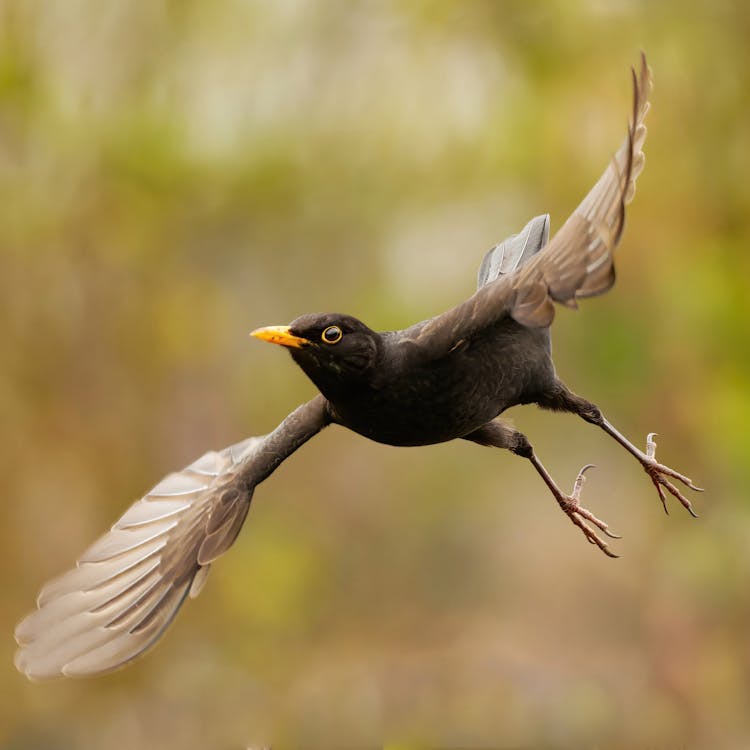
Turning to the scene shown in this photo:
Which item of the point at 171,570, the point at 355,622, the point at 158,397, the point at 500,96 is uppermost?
the point at 500,96

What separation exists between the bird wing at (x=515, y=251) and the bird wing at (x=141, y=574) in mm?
809

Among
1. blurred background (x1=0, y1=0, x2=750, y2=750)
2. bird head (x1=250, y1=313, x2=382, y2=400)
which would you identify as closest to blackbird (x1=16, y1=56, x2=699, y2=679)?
bird head (x1=250, y1=313, x2=382, y2=400)

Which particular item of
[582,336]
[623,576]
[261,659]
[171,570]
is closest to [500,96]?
[582,336]

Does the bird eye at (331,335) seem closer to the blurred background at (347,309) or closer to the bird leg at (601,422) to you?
the bird leg at (601,422)

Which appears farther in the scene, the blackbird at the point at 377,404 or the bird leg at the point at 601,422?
the bird leg at the point at 601,422

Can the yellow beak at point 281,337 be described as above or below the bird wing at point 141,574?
above

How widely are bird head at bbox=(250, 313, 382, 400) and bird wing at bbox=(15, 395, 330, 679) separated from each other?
45 cm

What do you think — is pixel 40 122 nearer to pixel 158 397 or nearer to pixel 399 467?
pixel 158 397

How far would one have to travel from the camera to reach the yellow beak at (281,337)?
114 inches

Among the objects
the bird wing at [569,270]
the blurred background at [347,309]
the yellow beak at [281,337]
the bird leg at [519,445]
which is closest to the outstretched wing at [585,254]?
the bird wing at [569,270]

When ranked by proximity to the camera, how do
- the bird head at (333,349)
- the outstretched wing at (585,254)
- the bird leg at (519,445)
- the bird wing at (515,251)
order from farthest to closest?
the bird wing at (515,251) < the bird leg at (519,445) < the bird head at (333,349) < the outstretched wing at (585,254)

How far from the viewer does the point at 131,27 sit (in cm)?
889

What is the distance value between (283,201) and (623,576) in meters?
4.42

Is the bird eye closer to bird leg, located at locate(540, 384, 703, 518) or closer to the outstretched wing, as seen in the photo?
the outstretched wing
